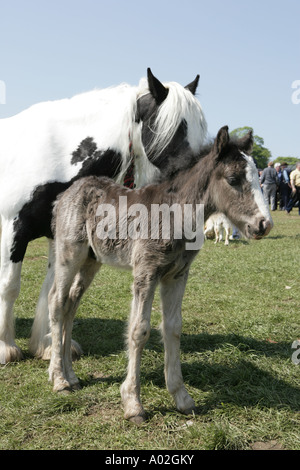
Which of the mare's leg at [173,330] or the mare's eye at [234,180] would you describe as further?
the mare's leg at [173,330]

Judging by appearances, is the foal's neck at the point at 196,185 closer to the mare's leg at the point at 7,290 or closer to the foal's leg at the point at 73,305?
the foal's leg at the point at 73,305

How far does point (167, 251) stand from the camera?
3.12 meters

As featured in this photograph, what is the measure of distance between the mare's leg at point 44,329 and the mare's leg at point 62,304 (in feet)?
2.04

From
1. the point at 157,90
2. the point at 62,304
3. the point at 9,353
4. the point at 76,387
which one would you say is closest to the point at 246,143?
the point at 157,90

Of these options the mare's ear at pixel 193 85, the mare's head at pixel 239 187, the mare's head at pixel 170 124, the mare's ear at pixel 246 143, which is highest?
the mare's ear at pixel 193 85

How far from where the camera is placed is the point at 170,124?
3.71 meters

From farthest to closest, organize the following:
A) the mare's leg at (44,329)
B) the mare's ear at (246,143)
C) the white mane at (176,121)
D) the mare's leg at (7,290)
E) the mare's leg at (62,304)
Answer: the mare's leg at (44,329)
the mare's leg at (7,290)
the white mane at (176,121)
the mare's leg at (62,304)
the mare's ear at (246,143)

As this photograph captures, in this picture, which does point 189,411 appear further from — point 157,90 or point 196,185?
point 157,90

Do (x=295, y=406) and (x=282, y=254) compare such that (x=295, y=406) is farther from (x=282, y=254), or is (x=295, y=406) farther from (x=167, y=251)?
(x=282, y=254)

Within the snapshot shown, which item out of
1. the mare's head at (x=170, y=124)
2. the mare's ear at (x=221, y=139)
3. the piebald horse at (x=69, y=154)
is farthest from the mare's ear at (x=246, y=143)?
the piebald horse at (x=69, y=154)

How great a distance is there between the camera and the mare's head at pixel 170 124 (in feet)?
12.2
